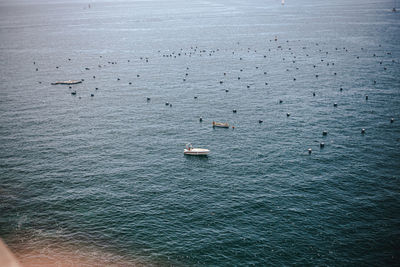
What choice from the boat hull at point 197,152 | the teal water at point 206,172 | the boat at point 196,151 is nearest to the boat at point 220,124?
the teal water at point 206,172

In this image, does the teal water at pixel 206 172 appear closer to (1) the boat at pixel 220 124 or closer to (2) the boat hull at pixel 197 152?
(2) the boat hull at pixel 197 152

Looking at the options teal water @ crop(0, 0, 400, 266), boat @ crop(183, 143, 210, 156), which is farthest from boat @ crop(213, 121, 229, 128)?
Result: boat @ crop(183, 143, 210, 156)

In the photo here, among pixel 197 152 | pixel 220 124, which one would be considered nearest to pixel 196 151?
pixel 197 152

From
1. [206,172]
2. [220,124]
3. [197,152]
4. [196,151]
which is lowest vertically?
[206,172]

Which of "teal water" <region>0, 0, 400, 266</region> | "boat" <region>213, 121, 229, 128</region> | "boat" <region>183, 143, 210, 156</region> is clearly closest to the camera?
"teal water" <region>0, 0, 400, 266</region>

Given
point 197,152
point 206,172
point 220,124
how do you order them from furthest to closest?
point 220,124 → point 197,152 → point 206,172

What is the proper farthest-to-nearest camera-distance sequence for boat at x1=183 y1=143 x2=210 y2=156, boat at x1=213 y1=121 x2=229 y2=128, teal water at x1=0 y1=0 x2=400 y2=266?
1. boat at x1=213 y1=121 x2=229 y2=128
2. boat at x1=183 y1=143 x2=210 y2=156
3. teal water at x1=0 y1=0 x2=400 y2=266

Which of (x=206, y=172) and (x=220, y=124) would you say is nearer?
(x=206, y=172)

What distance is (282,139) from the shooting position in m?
93.3

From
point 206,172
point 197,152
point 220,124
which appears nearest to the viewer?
point 206,172

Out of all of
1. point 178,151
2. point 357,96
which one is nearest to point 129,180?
point 178,151

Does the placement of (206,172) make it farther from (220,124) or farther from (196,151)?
(220,124)

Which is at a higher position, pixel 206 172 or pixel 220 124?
pixel 220 124

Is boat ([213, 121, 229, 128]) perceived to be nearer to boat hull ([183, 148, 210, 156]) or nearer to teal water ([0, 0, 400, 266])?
teal water ([0, 0, 400, 266])
